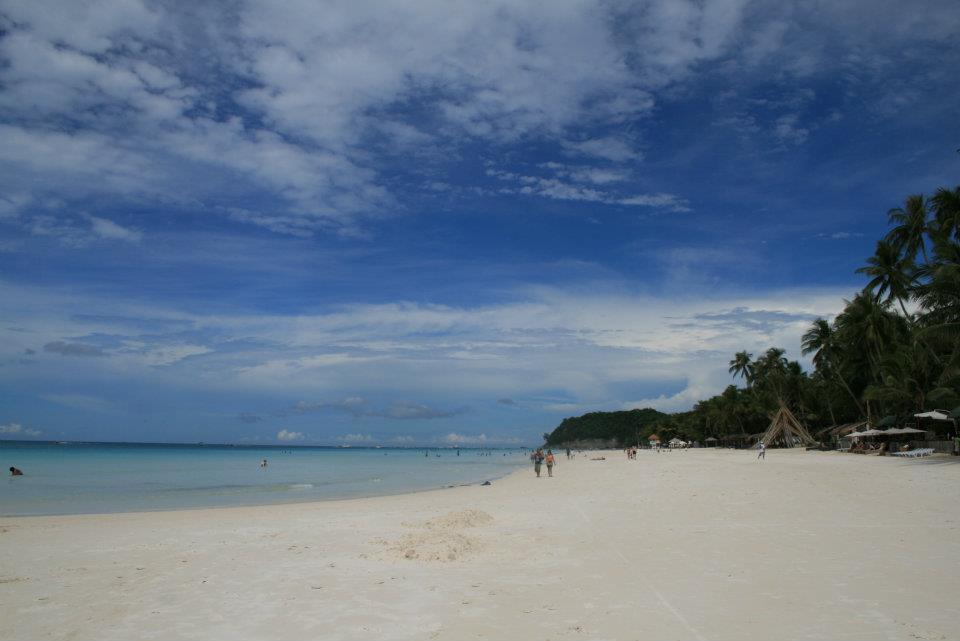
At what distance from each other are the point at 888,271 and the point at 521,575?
149 feet

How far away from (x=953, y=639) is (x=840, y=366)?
195 ft

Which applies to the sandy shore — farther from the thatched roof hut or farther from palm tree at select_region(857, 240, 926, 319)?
the thatched roof hut

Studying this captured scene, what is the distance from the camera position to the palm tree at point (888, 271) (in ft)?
139

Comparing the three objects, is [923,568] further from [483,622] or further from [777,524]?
[483,622]

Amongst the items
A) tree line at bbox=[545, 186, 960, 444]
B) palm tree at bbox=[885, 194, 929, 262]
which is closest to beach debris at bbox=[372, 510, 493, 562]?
tree line at bbox=[545, 186, 960, 444]

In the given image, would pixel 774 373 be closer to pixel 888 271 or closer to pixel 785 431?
pixel 785 431

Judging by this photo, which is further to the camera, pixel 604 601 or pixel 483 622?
pixel 604 601

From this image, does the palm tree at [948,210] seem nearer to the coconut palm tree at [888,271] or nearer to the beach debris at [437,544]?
the coconut palm tree at [888,271]

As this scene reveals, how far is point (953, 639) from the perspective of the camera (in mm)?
5266

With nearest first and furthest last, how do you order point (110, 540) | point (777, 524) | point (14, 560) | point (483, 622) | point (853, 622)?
1. point (853, 622)
2. point (483, 622)
3. point (14, 560)
4. point (777, 524)
5. point (110, 540)

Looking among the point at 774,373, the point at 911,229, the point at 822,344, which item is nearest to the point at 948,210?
the point at 911,229

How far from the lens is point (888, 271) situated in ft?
141

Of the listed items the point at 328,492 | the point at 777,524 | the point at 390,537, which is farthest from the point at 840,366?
the point at 390,537

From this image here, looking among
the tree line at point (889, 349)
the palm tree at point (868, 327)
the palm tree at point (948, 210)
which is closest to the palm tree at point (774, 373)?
the tree line at point (889, 349)
